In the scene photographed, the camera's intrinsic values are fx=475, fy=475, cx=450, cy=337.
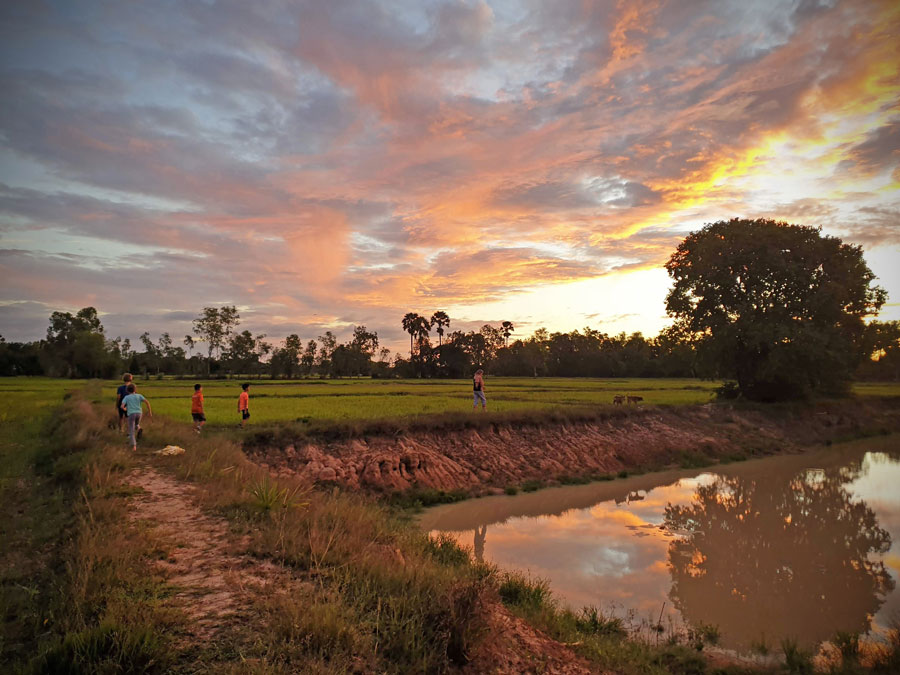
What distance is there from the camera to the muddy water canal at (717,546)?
898cm

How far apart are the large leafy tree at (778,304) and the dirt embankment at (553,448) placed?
3.35 metres

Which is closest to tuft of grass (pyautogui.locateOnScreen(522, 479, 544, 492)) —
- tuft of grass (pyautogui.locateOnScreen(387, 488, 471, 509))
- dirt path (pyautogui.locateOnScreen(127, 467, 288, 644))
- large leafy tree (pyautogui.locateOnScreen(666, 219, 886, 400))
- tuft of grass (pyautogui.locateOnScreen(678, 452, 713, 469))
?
tuft of grass (pyautogui.locateOnScreen(387, 488, 471, 509))

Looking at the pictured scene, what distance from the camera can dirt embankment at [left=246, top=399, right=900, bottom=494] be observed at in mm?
17594

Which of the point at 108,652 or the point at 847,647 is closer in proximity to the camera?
the point at 108,652

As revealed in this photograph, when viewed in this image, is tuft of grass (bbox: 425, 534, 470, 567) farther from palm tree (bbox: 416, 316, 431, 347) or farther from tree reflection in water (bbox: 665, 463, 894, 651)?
palm tree (bbox: 416, 316, 431, 347)

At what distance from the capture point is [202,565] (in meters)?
6.52

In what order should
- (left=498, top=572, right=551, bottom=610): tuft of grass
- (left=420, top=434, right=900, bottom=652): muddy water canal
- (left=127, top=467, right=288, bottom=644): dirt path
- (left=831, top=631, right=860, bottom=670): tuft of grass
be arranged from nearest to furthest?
(left=127, top=467, right=288, bottom=644): dirt path → (left=831, top=631, right=860, bottom=670): tuft of grass → (left=498, top=572, right=551, bottom=610): tuft of grass → (left=420, top=434, right=900, bottom=652): muddy water canal

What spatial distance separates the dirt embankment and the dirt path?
766 cm

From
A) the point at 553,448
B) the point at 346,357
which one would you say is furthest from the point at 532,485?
the point at 346,357

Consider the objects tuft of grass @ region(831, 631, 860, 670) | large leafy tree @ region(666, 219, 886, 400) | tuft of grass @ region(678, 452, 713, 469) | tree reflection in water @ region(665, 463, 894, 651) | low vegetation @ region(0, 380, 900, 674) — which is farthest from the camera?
large leafy tree @ region(666, 219, 886, 400)

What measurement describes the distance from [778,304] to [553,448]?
22.8m

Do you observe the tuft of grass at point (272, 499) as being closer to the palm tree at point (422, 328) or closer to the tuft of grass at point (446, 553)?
the tuft of grass at point (446, 553)

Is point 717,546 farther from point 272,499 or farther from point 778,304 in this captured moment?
point 778,304

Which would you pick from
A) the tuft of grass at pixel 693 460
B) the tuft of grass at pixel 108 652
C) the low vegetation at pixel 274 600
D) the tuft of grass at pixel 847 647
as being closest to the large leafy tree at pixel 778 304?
the tuft of grass at pixel 693 460
